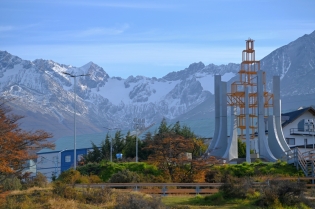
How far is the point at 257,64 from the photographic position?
195 ft

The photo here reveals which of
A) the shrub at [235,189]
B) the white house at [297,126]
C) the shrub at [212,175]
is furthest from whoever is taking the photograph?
the white house at [297,126]

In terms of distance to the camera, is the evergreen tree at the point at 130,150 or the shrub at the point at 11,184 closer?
the shrub at the point at 11,184

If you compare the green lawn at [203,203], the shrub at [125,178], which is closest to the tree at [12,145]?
the shrub at [125,178]

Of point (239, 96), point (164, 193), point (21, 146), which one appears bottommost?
point (164, 193)

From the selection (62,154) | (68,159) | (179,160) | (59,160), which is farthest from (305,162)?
(59,160)

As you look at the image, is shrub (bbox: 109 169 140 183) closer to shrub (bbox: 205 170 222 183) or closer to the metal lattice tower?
shrub (bbox: 205 170 222 183)

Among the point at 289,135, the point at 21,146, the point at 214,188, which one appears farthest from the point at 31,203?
the point at 289,135

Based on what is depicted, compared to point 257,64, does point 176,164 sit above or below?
below

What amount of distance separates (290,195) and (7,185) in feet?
48.5

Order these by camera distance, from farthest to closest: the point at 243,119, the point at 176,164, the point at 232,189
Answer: the point at 243,119
the point at 176,164
the point at 232,189

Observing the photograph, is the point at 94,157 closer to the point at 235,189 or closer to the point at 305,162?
the point at 305,162

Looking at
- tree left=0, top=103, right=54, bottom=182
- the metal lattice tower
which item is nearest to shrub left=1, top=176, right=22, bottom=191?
tree left=0, top=103, right=54, bottom=182

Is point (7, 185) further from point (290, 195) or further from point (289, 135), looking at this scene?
point (289, 135)

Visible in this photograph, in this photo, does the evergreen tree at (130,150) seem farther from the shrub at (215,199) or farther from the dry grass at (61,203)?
the dry grass at (61,203)
